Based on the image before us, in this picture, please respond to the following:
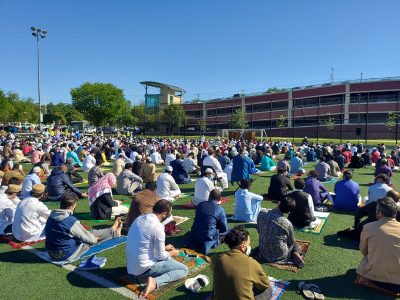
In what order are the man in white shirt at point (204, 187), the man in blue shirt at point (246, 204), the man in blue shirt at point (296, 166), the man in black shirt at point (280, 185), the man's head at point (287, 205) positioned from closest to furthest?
1. the man's head at point (287, 205)
2. the man in blue shirt at point (246, 204)
3. the man in white shirt at point (204, 187)
4. the man in black shirt at point (280, 185)
5. the man in blue shirt at point (296, 166)

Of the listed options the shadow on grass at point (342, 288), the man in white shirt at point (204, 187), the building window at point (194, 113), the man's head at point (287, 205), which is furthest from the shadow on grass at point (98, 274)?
the building window at point (194, 113)

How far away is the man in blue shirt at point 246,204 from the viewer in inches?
292

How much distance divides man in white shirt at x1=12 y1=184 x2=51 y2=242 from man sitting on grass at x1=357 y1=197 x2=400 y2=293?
5599 mm

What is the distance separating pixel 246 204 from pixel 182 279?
320 cm

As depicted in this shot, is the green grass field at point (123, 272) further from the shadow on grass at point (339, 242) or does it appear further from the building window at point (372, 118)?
the building window at point (372, 118)

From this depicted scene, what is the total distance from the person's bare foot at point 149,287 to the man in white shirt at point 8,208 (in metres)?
3.83

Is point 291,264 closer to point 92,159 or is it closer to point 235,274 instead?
point 235,274

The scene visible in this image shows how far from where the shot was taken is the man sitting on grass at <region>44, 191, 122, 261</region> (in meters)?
4.90

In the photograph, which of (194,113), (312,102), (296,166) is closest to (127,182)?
(296,166)

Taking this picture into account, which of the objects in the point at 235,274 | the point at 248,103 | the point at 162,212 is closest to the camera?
the point at 235,274

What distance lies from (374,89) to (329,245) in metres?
51.8

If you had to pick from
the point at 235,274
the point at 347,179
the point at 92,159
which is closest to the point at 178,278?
the point at 235,274

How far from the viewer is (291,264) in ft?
16.8

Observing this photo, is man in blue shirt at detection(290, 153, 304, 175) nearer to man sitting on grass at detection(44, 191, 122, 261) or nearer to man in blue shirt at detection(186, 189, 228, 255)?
man in blue shirt at detection(186, 189, 228, 255)
